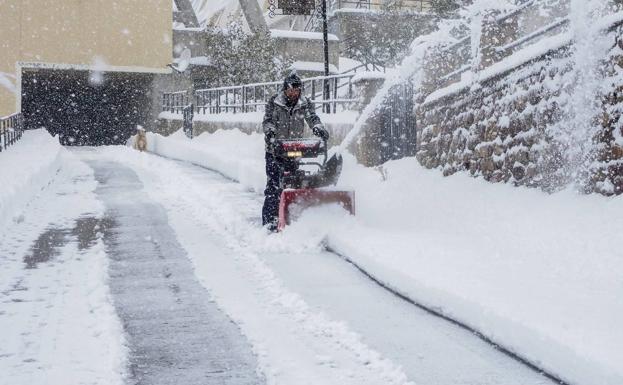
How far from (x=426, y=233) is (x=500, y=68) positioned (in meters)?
2.65

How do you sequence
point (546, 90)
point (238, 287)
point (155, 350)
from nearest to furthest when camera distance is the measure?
1. point (155, 350)
2. point (238, 287)
3. point (546, 90)

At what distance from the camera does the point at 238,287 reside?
6.42 meters

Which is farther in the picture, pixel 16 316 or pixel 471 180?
pixel 471 180

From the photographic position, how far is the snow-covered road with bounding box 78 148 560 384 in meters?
4.30

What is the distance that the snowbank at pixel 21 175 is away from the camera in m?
10.1

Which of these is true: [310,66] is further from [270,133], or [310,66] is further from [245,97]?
[270,133]

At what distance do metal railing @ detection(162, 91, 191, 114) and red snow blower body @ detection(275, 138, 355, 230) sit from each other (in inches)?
1019

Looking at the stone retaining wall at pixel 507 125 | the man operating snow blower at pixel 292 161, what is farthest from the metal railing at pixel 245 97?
the man operating snow blower at pixel 292 161

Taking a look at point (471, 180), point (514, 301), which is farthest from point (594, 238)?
point (471, 180)

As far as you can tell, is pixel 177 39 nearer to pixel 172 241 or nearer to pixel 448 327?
pixel 172 241

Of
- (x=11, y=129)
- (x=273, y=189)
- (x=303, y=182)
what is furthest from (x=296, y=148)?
(x=11, y=129)

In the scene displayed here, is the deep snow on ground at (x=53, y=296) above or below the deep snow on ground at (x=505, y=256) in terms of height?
below

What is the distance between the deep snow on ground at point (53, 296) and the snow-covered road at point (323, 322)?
0.93 m

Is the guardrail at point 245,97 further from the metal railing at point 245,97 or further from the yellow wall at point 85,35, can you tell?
the yellow wall at point 85,35
